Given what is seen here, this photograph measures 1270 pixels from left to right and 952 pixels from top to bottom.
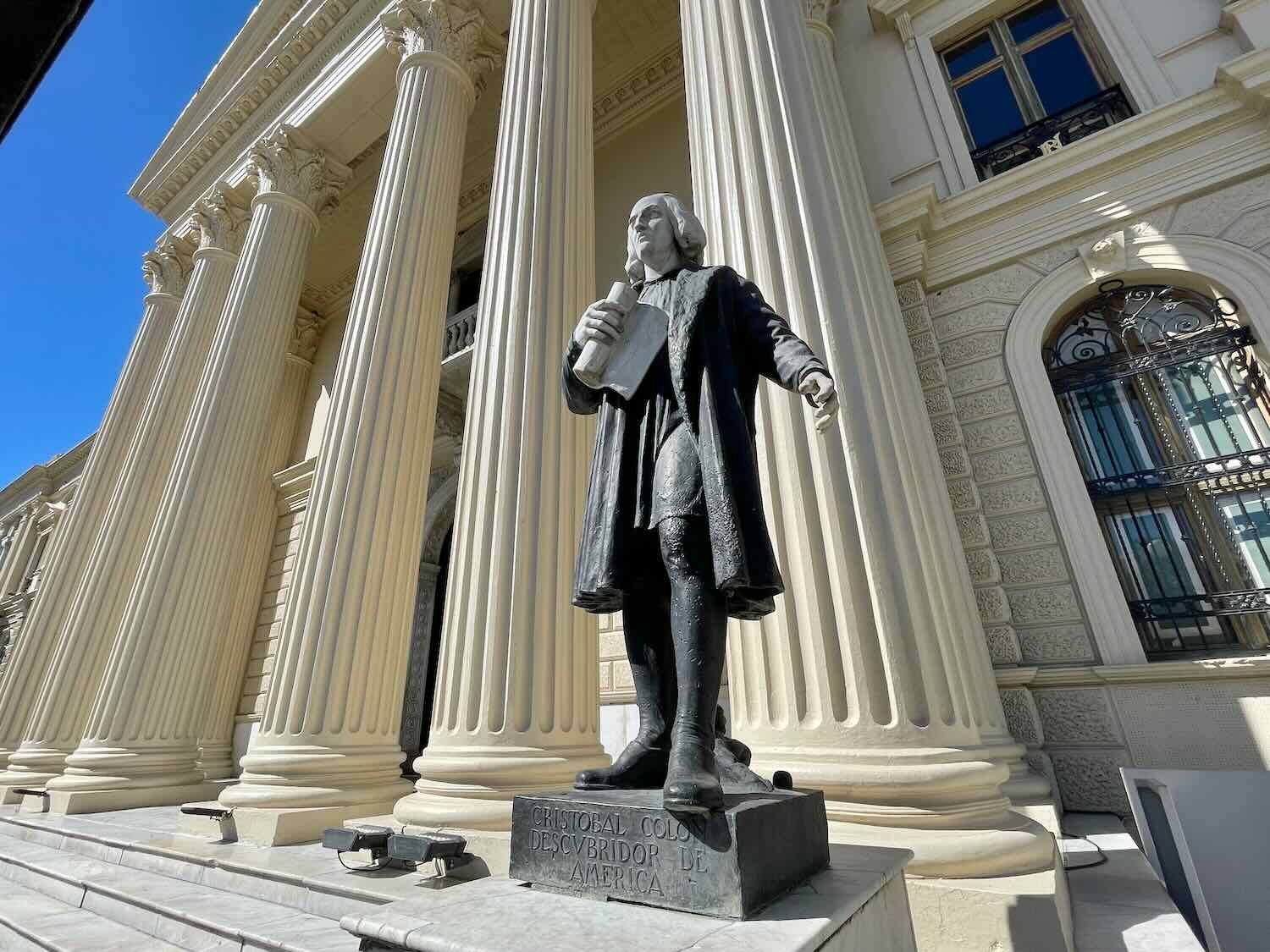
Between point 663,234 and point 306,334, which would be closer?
point 663,234

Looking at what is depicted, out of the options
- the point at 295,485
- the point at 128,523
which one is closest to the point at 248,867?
the point at 128,523

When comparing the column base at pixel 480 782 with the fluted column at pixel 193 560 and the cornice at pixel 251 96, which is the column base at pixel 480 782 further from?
the cornice at pixel 251 96

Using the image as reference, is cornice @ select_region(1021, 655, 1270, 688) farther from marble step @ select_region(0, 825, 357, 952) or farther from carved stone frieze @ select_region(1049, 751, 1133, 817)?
marble step @ select_region(0, 825, 357, 952)

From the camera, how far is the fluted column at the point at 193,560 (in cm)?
784

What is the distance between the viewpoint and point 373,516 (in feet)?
20.0

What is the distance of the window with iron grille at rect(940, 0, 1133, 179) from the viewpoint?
6.33m

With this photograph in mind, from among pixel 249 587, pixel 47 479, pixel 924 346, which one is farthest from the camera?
pixel 47 479

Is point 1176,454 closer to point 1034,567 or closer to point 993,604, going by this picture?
point 1034,567

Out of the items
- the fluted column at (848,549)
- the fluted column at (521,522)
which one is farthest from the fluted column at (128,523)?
the fluted column at (848,549)

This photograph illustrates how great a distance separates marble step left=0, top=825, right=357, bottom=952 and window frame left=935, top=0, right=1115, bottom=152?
8.81m

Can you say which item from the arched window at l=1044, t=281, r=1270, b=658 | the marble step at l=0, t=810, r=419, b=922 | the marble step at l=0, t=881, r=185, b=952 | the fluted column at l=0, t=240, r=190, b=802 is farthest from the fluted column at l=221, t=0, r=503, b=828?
the fluted column at l=0, t=240, r=190, b=802

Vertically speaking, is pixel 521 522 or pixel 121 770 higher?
pixel 521 522

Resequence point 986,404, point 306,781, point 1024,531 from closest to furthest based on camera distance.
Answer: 1. point 306,781
2. point 1024,531
3. point 986,404

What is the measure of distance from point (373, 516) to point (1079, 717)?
20.2ft
